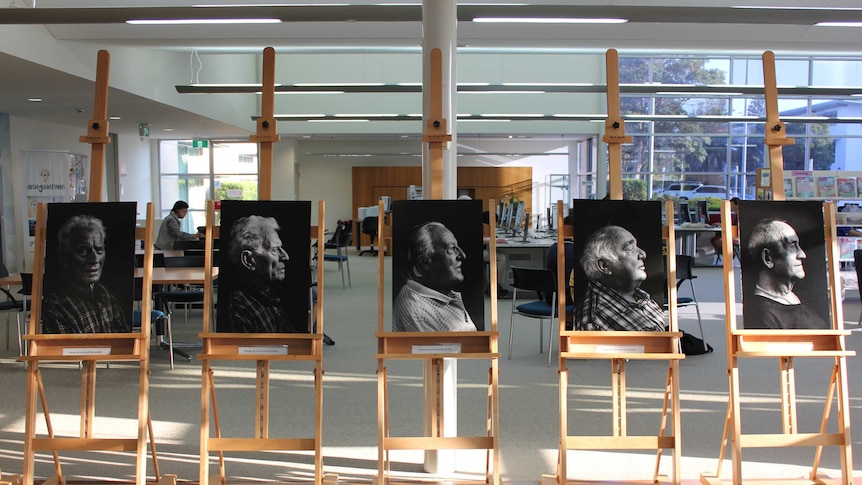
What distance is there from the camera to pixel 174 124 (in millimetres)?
15078

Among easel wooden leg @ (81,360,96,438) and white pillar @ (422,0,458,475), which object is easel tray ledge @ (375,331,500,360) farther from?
easel wooden leg @ (81,360,96,438)

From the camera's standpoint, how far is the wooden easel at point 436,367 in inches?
138

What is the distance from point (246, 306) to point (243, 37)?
19.7 feet

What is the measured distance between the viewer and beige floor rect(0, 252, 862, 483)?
4094 mm

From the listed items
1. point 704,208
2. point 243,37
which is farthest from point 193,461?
point 704,208

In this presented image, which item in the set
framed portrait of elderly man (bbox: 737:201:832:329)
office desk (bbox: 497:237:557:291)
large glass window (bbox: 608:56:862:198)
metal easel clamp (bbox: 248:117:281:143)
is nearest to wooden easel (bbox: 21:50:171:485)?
metal easel clamp (bbox: 248:117:281:143)

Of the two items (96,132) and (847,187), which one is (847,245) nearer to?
(847,187)

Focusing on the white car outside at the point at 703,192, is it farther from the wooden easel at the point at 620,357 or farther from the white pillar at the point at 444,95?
the wooden easel at the point at 620,357

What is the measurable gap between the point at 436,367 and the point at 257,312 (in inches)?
36.0

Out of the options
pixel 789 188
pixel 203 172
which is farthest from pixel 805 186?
pixel 203 172

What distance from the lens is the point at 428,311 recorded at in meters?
3.71

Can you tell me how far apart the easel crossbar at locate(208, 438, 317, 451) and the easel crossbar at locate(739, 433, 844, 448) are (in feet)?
6.62

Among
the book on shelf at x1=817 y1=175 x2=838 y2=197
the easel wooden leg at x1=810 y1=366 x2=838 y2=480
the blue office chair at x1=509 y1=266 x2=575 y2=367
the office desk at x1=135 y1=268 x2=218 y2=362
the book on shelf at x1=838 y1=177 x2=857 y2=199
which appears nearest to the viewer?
the easel wooden leg at x1=810 y1=366 x2=838 y2=480

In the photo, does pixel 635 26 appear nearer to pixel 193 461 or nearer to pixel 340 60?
pixel 193 461
